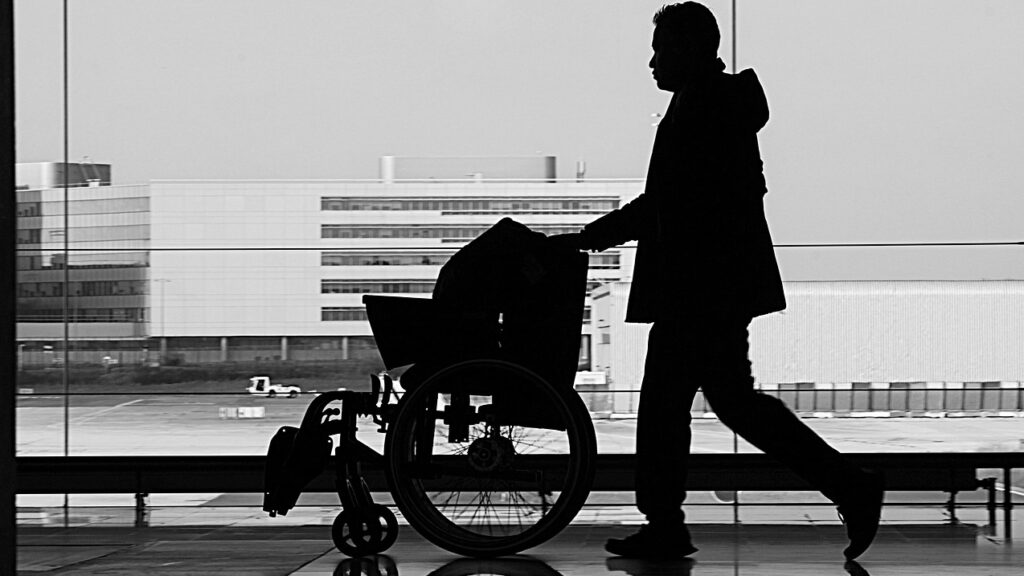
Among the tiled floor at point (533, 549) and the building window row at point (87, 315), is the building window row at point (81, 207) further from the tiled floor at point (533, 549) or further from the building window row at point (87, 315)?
the tiled floor at point (533, 549)

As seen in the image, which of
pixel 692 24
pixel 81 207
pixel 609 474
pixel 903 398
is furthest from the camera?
pixel 81 207

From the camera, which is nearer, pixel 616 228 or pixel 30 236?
pixel 616 228

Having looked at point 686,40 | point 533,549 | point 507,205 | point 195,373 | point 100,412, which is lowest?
point 533,549

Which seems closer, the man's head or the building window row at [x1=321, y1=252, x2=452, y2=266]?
the man's head

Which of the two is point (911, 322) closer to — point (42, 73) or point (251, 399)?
point (251, 399)

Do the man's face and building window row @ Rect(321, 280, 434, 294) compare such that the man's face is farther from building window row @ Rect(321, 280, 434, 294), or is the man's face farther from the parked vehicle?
the parked vehicle

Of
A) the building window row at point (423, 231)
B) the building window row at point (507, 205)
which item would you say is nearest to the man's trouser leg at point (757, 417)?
the building window row at point (423, 231)

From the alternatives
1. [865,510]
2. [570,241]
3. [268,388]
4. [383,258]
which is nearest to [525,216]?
[383,258]

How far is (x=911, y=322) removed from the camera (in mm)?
3674

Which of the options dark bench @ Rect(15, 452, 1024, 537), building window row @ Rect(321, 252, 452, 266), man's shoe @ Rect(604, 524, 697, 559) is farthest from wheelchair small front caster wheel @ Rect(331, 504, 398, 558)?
building window row @ Rect(321, 252, 452, 266)

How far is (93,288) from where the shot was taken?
3809 mm

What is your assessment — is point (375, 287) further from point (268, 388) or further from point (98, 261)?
point (98, 261)

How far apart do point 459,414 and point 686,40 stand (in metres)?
0.78

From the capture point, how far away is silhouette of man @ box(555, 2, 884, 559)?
2.29 metres
